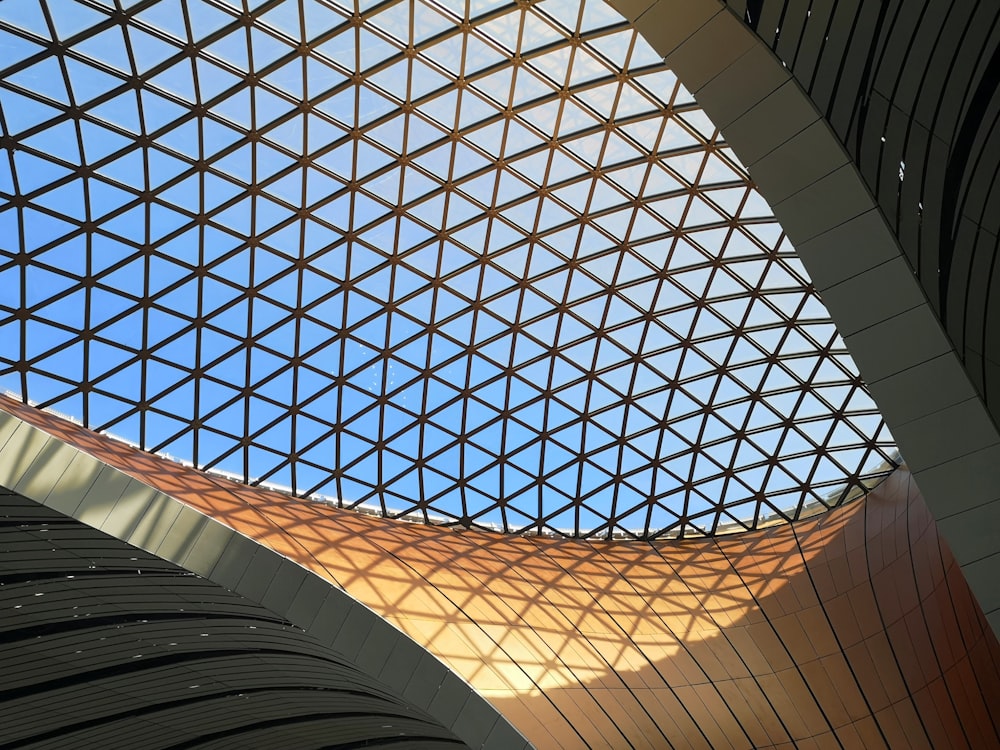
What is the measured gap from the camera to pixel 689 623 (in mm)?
37594

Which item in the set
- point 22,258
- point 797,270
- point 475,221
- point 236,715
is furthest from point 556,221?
point 236,715

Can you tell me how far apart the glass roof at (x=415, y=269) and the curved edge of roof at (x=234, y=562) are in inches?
589

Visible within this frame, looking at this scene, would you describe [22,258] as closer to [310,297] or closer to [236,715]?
[310,297]

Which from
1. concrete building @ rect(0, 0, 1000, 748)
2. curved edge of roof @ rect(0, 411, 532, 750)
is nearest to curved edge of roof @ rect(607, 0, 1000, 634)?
concrete building @ rect(0, 0, 1000, 748)

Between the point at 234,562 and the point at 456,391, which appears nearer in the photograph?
the point at 234,562

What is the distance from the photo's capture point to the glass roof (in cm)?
2594

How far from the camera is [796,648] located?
1431 inches

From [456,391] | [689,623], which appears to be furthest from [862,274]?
[689,623]

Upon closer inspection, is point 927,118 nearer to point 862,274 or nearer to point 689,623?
point 862,274

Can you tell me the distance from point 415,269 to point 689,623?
64.9 ft

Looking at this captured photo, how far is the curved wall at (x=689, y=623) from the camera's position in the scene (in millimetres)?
32062

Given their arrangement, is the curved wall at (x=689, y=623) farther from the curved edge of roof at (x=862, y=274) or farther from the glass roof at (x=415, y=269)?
the curved edge of roof at (x=862, y=274)

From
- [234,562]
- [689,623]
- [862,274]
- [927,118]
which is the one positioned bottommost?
[234,562]

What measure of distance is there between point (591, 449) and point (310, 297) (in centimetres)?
1397
